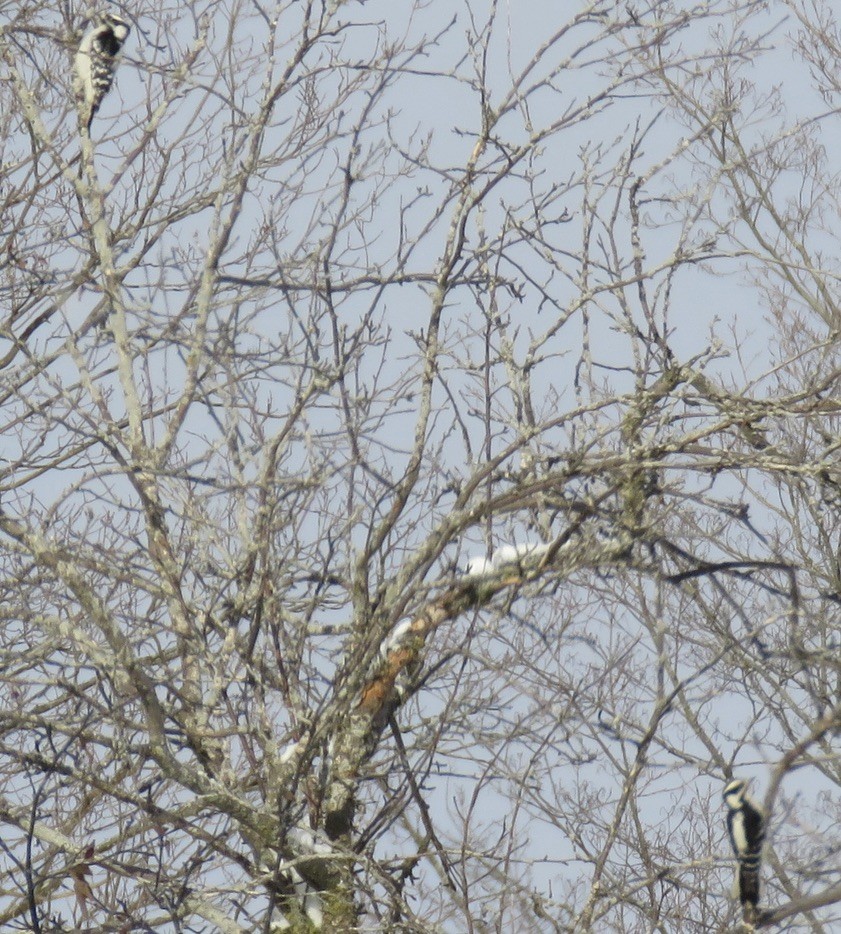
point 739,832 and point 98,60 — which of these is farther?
point 98,60

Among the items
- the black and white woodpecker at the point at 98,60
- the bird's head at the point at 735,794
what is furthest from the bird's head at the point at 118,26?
the bird's head at the point at 735,794

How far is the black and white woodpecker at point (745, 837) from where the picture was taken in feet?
15.4

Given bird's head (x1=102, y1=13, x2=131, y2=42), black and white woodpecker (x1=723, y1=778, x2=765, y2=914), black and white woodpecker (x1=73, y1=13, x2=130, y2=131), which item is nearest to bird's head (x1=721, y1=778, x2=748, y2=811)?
black and white woodpecker (x1=723, y1=778, x2=765, y2=914)

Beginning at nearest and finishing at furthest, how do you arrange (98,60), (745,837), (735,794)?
(745,837), (735,794), (98,60)

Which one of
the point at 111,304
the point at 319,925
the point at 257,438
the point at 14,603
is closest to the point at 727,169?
the point at 257,438

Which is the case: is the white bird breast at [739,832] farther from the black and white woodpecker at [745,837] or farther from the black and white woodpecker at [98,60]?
the black and white woodpecker at [98,60]

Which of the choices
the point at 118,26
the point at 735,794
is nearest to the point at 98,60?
the point at 118,26

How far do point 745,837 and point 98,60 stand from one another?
5489 mm

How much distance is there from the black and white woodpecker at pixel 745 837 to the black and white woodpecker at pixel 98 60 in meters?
4.84

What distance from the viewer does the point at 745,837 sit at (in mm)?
5082

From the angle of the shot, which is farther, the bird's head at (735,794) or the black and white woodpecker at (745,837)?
the bird's head at (735,794)

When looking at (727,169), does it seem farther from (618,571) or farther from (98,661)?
(98,661)

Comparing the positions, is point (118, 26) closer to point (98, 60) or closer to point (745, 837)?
point (98, 60)

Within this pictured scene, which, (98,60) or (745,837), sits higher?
(98,60)
